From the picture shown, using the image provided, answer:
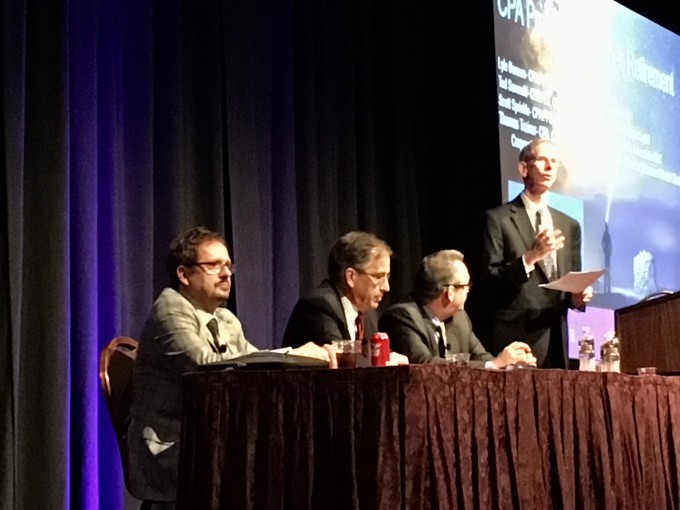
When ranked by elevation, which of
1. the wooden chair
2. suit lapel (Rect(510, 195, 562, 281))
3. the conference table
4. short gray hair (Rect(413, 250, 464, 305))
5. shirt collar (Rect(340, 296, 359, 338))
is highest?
suit lapel (Rect(510, 195, 562, 281))

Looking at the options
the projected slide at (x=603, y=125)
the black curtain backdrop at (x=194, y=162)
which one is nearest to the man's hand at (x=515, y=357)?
the black curtain backdrop at (x=194, y=162)

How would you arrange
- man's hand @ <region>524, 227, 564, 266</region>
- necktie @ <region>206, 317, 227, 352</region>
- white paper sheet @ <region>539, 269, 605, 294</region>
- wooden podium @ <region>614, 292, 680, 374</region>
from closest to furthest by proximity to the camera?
necktie @ <region>206, 317, 227, 352</region>
wooden podium @ <region>614, 292, 680, 374</region>
white paper sheet @ <region>539, 269, 605, 294</region>
man's hand @ <region>524, 227, 564, 266</region>

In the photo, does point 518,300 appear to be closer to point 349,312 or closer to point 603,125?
point 349,312

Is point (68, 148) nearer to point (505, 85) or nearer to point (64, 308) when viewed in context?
point (64, 308)

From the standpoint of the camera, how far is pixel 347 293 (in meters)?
3.35

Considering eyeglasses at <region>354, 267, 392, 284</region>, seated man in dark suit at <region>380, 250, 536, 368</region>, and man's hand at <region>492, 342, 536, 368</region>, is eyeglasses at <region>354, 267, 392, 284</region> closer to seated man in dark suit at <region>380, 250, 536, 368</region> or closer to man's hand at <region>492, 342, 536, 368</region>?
seated man in dark suit at <region>380, 250, 536, 368</region>

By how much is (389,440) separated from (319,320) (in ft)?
3.83

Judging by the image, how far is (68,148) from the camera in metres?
3.60

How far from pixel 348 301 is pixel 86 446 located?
3.40 feet

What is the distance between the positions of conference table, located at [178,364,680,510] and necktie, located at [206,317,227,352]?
0.58 metres

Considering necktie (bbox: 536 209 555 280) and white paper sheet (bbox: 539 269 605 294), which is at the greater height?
necktie (bbox: 536 209 555 280)

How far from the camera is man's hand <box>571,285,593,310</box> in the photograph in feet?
13.1

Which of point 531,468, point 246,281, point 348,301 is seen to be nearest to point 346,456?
point 531,468

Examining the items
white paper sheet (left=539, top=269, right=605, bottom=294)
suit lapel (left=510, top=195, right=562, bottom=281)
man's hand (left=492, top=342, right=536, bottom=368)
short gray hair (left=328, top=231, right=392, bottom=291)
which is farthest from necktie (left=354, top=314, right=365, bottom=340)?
suit lapel (left=510, top=195, right=562, bottom=281)
